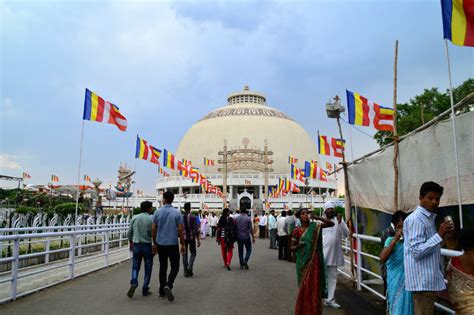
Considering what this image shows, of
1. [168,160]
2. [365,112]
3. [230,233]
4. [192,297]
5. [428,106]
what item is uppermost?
[428,106]

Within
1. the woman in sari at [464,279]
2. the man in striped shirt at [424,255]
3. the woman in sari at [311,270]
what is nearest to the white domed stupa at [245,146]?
the woman in sari at [311,270]

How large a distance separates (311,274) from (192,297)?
250cm

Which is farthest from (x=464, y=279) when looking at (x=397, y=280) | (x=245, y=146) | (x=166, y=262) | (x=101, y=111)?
(x=245, y=146)

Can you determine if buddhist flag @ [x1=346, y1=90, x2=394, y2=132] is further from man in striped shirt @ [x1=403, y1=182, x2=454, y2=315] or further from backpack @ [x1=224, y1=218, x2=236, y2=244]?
man in striped shirt @ [x1=403, y1=182, x2=454, y2=315]

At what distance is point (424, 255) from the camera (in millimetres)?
3240

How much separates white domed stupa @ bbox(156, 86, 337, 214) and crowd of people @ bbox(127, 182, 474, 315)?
1393 inches

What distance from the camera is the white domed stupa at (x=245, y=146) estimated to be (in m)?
45.8

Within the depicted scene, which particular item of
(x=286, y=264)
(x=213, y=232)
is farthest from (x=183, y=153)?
(x=286, y=264)

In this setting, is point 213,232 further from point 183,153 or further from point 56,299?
point 183,153

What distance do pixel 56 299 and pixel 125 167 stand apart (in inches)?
2220

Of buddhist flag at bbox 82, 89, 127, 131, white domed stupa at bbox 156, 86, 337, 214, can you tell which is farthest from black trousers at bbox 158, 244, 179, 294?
white domed stupa at bbox 156, 86, 337, 214

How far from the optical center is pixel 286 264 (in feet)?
37.3

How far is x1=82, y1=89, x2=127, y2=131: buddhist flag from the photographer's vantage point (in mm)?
13039

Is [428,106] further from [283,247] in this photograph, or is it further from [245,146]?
[245,146]
